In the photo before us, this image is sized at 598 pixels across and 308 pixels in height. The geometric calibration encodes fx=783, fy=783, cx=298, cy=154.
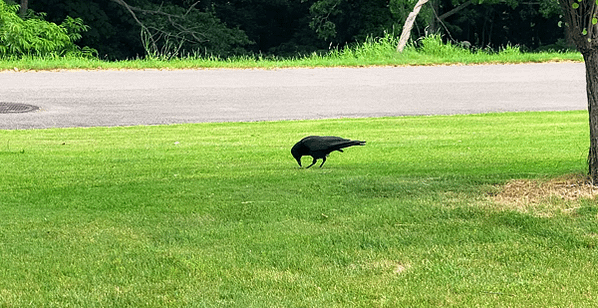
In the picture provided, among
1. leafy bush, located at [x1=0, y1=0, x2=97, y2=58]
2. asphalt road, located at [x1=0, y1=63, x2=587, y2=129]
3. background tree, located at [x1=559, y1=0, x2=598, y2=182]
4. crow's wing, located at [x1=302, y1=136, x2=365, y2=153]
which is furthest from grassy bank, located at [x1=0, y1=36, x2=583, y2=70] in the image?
background tree, located at [x1=559, y1=0, x2=598, y2=182]

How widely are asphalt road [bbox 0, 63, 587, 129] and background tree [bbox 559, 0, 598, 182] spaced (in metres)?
5.55

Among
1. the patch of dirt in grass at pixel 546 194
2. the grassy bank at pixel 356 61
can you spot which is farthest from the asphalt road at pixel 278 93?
the patch of dirt in grass at pixel 546 194

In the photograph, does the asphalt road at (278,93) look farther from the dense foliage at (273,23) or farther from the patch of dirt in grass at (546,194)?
the dense foliage at (273,23)

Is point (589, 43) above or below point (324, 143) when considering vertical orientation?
above

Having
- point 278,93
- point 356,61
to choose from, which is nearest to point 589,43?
point 278,93

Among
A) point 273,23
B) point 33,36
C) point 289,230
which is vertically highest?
point 289,230

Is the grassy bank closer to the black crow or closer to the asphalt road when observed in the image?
the asphalt road

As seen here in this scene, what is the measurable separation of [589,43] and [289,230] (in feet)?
7.56

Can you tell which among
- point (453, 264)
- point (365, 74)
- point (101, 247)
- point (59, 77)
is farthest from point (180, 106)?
point (453, 264)

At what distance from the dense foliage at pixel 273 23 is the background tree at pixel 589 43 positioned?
16864 mm

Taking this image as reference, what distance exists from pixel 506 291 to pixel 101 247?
2.12m

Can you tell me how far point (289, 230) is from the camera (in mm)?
4477

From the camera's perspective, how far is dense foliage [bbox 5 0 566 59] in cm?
2462

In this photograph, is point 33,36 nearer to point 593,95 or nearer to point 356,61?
point 356,61
